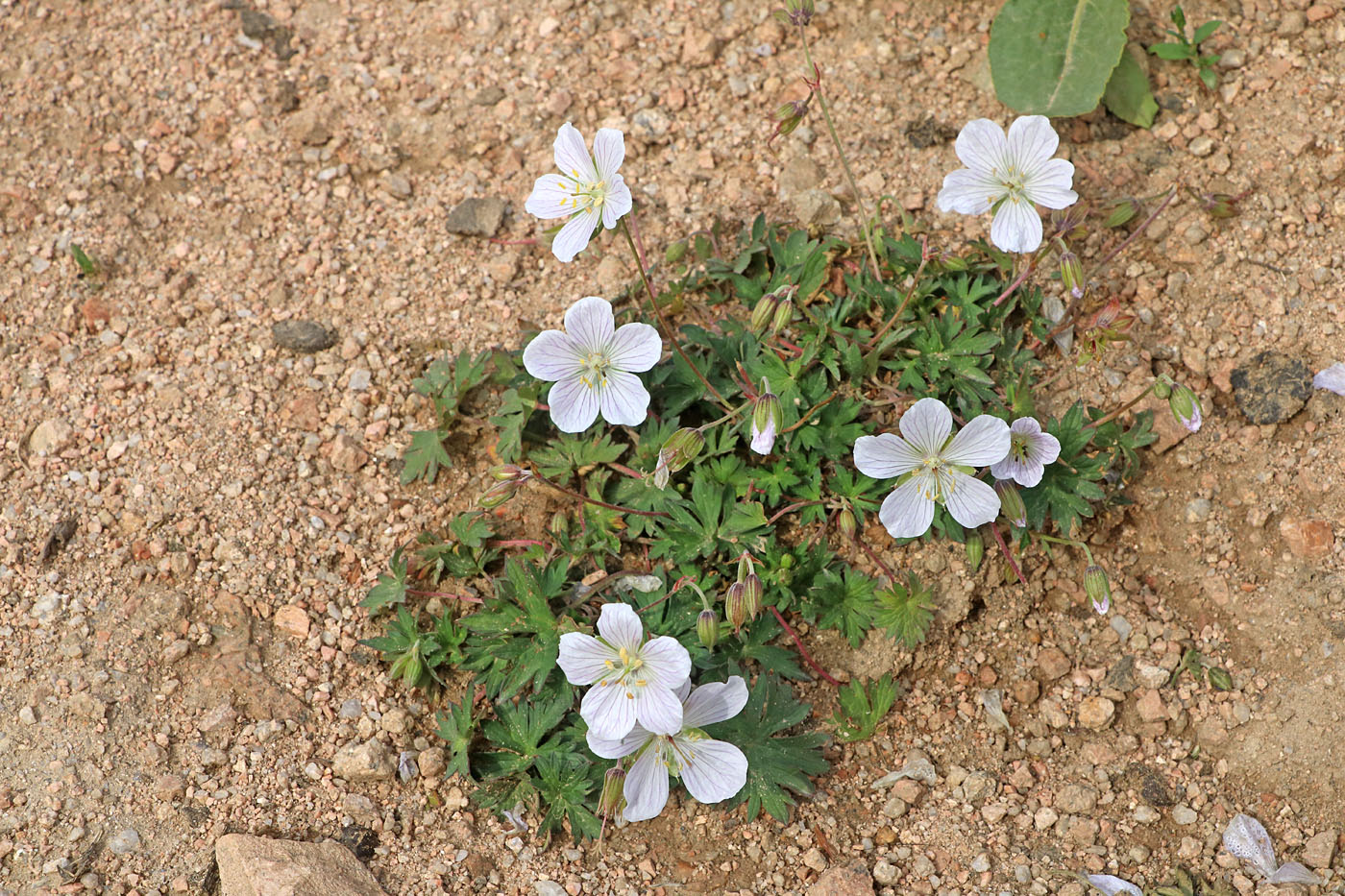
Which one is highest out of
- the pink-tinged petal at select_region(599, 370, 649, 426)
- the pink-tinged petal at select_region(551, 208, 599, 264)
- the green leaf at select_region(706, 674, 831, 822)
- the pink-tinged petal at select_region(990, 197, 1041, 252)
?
the pink-tinged petal at select_region(551, 208, 599, 264)

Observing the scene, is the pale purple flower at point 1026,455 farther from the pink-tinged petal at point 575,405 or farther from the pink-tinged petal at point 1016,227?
the pink-tinged petal at point 575,405

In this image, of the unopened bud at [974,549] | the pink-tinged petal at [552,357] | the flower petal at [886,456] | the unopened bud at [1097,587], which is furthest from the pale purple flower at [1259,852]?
the pink-tinged petal at [552,357]

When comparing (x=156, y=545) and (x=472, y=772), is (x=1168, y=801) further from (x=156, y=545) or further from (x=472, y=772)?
(x=156, y=545)

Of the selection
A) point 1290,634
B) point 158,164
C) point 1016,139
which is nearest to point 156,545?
point 158,164

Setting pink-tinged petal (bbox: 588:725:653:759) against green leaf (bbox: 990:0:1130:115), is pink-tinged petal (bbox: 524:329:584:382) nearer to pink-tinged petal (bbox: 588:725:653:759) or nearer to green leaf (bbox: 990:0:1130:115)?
pink-tinged petal (bbox: 588:725:653:759)

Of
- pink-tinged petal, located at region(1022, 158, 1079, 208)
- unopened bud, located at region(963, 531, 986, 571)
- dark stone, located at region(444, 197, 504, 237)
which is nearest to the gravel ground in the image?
dark stone, located at region(444, 197, 504, 237)

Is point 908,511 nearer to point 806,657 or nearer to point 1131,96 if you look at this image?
point 806,657

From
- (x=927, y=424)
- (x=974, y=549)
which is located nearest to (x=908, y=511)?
(x=927, y=424)

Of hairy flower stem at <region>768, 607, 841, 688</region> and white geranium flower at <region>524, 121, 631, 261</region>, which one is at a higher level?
white geranium flower at <region>524, 121, 631, 261</region>
